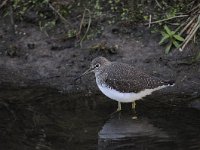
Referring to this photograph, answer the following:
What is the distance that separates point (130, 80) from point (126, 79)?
7cm

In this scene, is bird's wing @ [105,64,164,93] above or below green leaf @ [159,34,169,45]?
below

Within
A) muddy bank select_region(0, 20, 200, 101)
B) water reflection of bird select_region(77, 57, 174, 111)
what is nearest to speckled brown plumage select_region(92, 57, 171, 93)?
water reflection of bird select_region(77, 57, 174, 111)

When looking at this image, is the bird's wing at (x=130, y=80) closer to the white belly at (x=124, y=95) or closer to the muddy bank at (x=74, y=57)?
the white belly at (x=124, y=95)

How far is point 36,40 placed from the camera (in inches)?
453

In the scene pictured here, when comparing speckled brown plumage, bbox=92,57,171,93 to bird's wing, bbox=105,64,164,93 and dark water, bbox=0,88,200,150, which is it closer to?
bird's wing, bbox=105,64,164,93

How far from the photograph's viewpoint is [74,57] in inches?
436

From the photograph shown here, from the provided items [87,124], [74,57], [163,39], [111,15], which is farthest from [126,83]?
[111,15]

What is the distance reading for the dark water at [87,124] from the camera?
27.7ft

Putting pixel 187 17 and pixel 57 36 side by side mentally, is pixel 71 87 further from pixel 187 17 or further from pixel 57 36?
pixel 187 17

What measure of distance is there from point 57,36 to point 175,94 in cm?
265

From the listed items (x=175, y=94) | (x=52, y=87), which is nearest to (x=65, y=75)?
(x=52, y=87)

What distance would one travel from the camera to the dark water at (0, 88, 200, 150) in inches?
332

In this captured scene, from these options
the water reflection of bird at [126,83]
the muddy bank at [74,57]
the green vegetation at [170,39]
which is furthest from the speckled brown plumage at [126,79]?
the green vegetation at [170,39]

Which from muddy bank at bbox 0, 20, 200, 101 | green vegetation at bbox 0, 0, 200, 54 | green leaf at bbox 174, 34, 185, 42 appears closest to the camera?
muddy bank at bbox 0, 20, 200, 101
